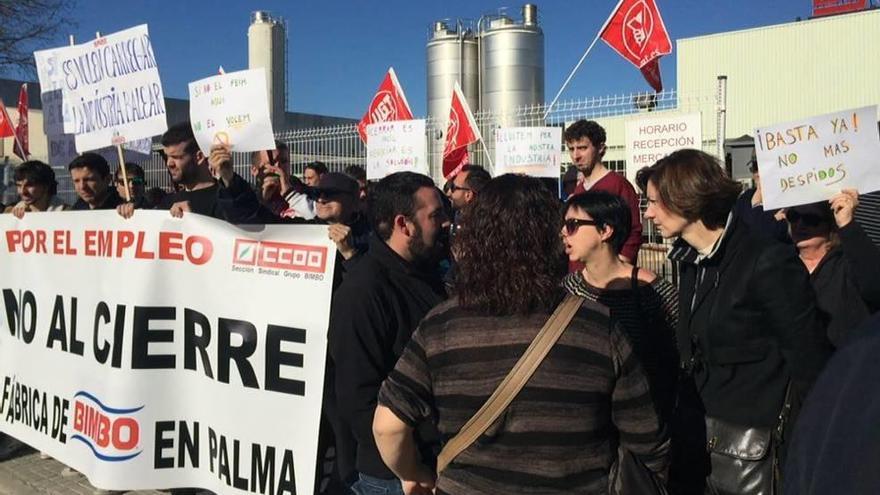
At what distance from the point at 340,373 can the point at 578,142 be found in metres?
3.63

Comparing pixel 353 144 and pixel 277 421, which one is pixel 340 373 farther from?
pixel 353 144

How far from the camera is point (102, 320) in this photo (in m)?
4.56

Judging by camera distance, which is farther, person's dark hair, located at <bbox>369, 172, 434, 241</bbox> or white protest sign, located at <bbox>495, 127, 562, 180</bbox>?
white protest sign, located at <bbox>495, 127, 562, 180</bbox>

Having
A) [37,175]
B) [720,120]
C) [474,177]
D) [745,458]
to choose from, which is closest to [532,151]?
[720,120]

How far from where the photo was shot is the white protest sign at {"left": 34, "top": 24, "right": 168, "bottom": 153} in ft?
16.2

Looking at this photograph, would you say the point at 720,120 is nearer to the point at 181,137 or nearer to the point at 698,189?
the point at 181,137

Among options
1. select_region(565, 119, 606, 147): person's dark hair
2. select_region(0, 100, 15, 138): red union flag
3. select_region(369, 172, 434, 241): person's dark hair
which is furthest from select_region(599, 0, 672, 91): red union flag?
select_region(0, 100, 15, 138): red union flag

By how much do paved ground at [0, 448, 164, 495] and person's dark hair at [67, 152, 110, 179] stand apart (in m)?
2.01

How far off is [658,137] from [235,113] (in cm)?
479

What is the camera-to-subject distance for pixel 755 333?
2717 mm

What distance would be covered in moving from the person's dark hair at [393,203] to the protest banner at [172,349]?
22.9 inches

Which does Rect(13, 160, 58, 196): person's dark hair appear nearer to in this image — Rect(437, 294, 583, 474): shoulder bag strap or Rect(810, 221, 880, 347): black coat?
Rect(437, 294, 583, 474): shoulder bag strap

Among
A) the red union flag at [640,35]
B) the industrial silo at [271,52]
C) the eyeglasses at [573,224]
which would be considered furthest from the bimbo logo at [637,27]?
the industrial silo at [271,52]

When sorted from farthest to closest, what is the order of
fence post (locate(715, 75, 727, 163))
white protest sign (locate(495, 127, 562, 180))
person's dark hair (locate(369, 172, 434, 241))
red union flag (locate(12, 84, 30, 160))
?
red union flag (locate(12, 84, 30, 160)), white protest sign (locate(495, 127, 562, 180)), fence post (locate(715, 75, 727, 163)), person's dark hair (locate(369, 172, 434, 241))
